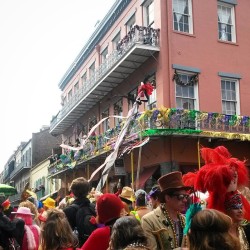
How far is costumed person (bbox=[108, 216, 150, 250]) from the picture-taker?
312 cm

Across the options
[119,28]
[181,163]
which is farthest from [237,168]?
[119,28]

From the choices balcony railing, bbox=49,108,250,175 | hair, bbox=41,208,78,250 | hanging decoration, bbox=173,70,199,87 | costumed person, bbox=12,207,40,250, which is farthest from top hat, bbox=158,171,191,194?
hanging decoration, bbox=173,70,199,87

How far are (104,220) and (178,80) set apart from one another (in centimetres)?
1354

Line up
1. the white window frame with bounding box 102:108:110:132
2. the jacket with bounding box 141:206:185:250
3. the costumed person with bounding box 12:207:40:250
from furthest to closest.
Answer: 1. the white window frame with bounding box 102:108:110:132
2. the costumed person with bounding box 12:207:40:250
3. the jacket with bounding box 141:206:185:250

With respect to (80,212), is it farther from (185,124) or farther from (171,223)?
(185,124)

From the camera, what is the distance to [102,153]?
61.8ft

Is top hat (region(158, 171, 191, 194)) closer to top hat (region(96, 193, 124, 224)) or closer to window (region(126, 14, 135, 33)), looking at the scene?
top hat (region(96, 193, 124, 224))

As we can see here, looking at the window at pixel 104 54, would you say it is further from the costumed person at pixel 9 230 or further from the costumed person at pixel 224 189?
the costumed person at pixel 224 189

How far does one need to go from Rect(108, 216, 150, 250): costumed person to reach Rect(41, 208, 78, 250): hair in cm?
84

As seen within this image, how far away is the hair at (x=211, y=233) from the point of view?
2.76 m

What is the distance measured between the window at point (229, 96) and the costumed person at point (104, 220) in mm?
14738

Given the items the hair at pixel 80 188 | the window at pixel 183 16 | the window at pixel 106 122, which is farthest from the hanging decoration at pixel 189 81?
the hair at pixel 80 188

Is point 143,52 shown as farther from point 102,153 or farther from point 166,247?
point 166,247

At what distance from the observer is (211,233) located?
110 inches
